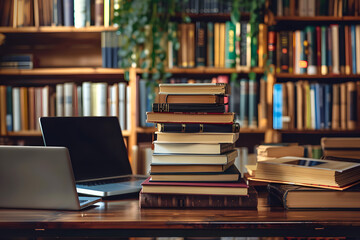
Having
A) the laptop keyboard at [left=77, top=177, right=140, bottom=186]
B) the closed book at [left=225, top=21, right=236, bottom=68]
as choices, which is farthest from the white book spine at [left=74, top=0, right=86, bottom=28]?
the laptop keyboard at [left=77, top=177, right=140, bottom=186]

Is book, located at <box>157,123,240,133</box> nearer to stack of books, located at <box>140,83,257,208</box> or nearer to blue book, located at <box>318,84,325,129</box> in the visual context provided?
stack of books, located at <box>140,83,257,208</box>

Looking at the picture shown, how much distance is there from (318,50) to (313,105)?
33cm

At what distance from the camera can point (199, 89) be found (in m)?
1.01

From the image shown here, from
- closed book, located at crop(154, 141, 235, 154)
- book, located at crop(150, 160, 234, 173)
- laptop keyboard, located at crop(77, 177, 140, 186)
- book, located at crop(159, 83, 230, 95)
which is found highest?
book, located at crop(159, 83, 230, 95)

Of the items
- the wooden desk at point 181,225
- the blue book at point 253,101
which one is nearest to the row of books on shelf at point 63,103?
the blue book at point 253,101

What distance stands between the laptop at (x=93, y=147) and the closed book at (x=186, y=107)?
0.28 meters

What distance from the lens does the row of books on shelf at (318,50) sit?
8.21 ft

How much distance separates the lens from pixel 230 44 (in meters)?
2.48

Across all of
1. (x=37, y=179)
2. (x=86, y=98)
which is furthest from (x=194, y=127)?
(x=86, y=98)

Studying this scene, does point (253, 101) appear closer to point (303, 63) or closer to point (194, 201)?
point (303, 63)

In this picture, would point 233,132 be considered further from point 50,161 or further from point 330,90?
point 330,90

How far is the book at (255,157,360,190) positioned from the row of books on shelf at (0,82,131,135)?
1.54 m

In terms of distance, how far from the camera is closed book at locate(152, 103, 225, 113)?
997mm

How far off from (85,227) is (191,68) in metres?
A: 1.76
